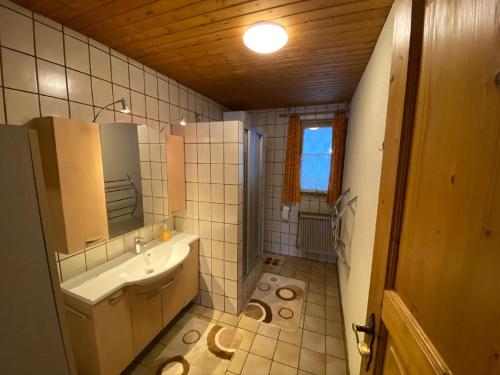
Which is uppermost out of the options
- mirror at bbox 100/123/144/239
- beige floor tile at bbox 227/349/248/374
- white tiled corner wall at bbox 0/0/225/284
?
white tiled corner wall at bbox 0/0/225/284

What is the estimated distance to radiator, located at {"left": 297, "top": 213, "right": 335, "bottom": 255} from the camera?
2932 millimetres

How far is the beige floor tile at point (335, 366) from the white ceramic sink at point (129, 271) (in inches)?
54.2

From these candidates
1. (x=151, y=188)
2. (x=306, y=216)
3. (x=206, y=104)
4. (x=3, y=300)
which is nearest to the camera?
(x=3, y=300)

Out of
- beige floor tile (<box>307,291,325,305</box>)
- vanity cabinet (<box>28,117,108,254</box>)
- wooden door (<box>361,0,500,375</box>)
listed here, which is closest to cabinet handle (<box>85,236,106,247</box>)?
vanity cabinet (<box>28,117,108,254</box>)

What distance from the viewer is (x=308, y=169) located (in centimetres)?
301

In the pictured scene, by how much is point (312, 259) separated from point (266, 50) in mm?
2873

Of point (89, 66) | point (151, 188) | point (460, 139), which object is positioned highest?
point (89, 66)

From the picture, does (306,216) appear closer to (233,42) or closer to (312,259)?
(312,259)

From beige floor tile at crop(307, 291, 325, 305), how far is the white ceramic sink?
1.46m

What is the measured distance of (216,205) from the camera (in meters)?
1.94

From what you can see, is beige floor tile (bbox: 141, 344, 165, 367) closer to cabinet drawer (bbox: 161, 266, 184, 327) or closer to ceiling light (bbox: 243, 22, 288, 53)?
cabinet drawer (bbox: 161, 266, 184, 327)

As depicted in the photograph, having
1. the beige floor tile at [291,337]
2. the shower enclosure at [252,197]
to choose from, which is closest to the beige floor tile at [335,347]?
the beige floor tile at [291,337]

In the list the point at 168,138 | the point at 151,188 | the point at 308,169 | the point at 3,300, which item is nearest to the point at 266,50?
the point at 168,138

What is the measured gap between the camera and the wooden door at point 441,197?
31 centimetres
